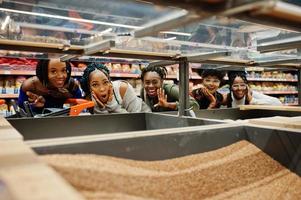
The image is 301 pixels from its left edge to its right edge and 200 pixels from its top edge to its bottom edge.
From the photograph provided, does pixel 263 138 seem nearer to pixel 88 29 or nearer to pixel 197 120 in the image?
pixel 197 120

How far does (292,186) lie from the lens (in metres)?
1.16

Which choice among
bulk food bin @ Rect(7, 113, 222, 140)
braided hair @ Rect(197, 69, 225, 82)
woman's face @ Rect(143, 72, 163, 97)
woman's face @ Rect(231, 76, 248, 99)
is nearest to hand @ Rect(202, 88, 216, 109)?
braided hair @ Rect(197, 69, 225, 82)

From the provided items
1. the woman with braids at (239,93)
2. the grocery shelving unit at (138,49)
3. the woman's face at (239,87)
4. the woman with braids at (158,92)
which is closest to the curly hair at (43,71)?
the woman with braids at (158,92)

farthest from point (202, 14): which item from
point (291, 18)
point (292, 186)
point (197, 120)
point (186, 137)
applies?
point (197, 120)

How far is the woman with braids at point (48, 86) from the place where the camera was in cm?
393

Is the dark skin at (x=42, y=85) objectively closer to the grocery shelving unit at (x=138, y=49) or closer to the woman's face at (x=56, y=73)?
the woman's face at (x=56, y=73)

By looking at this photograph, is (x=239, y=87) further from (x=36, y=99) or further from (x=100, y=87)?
(x=36, y=99)

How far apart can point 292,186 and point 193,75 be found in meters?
4.34

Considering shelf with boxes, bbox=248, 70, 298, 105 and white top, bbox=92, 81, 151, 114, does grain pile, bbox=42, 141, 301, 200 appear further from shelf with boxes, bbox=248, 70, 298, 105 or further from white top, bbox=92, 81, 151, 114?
shelf with boxes, bbox=248, 70, 298, 105

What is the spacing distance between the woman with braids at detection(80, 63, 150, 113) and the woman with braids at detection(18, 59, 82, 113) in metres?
0.28

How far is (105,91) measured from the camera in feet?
14.5

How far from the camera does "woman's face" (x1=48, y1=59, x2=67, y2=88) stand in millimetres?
4082

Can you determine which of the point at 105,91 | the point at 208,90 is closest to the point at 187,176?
the point at 105,91

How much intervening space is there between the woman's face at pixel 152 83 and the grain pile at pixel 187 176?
3624 mm
